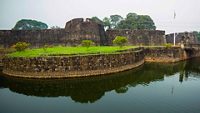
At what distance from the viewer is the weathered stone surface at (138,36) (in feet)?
105

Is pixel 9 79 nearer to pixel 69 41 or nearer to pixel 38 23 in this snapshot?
pixel 69 41

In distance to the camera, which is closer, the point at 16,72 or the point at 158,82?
the point at 158,82

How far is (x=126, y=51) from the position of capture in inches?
784

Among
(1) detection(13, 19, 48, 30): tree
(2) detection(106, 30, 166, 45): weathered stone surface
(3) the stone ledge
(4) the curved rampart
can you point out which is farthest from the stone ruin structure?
(1) detection(13, 19, 48, 30): tree

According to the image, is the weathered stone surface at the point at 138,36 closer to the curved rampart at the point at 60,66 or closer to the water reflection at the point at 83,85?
the water reflection at the point at 83,85

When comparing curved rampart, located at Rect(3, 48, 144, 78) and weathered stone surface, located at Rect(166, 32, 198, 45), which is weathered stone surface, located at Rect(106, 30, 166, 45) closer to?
weathered stone surface, located at Rect(166, 32, 198, 45)

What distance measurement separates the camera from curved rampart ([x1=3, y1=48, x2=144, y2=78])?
51.8 feet

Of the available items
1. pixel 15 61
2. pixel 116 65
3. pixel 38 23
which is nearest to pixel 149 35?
pixel 116 65

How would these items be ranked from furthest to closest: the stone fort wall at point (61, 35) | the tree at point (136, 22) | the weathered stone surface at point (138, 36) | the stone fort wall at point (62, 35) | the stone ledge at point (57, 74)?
the tree at point (136, 22) → the weathered stone surface at point (138, 36) → the stone fort wall at point (62, 35) → the stone fort wall at point (61, 35) → the stone ledge at point (57, 74)

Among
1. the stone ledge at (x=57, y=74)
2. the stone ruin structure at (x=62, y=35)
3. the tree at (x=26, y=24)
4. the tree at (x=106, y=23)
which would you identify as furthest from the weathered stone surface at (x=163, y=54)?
the tree at (x=26, y=24)

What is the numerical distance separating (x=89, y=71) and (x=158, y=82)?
5.14 meters

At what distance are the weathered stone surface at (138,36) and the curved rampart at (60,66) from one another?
48.8ft

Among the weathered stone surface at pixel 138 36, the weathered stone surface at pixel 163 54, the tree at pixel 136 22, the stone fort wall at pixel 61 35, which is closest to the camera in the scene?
the weathered stone surface at pixel 163 54

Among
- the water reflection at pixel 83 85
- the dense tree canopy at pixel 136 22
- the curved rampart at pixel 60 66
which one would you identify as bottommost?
the water reflection at pixel 83 85
